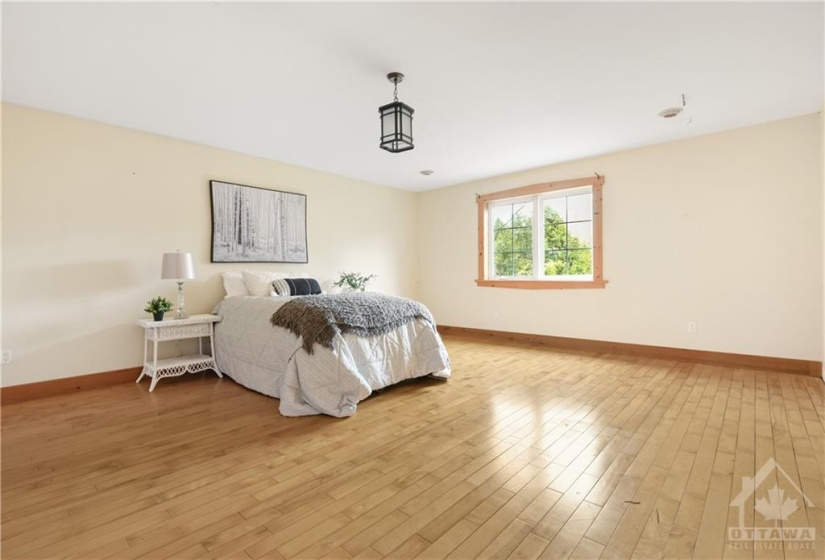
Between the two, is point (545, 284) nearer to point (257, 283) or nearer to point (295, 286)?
point (295, 286)

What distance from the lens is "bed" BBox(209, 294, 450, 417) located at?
2.71 metres

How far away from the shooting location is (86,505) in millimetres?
1629

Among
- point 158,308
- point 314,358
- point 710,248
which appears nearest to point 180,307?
point 158,308

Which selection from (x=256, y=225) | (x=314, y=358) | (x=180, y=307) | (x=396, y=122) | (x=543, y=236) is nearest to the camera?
(x=396, y=122)

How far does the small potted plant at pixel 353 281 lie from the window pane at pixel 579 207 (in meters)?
2.94

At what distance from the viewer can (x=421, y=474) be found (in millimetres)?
1860

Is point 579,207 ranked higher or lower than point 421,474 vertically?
higher

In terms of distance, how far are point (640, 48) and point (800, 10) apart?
2.43 feet

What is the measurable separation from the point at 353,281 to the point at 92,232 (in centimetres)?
284

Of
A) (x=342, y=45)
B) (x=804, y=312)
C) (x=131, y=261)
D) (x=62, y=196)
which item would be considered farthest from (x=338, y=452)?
(x=804, y=312)

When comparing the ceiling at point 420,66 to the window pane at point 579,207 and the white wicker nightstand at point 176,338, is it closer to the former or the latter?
the window pane at point 579,207

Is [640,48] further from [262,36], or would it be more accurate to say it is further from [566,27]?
[262,36]

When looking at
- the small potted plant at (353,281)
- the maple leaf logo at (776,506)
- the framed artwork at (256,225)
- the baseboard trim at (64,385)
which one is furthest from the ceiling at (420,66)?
the maple leaf logo at (776,506)

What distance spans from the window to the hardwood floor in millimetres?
2113
